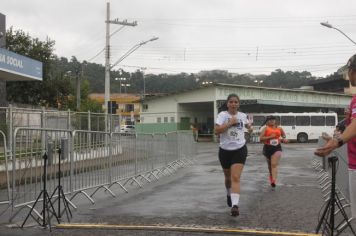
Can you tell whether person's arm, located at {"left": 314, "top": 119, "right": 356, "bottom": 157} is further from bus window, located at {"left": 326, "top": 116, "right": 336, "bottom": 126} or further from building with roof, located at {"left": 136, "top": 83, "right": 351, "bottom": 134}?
building with roof, located at {"left": 136, "top": 83, "right": 351, "bottom": 134}

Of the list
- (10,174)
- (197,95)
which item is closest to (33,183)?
(10,174)

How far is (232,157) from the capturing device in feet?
29.1

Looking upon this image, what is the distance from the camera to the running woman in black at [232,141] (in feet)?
28.7

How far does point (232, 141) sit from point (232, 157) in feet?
0.81

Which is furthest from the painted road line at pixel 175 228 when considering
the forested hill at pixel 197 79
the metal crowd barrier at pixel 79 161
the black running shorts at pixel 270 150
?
the forested hill at pixel 197 79

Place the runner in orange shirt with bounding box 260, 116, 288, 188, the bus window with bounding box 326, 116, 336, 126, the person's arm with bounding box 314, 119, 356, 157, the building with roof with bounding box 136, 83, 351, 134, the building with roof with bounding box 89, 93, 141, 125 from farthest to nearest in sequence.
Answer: the building with roof with bounding box 136, 83, 351, 134 → the building with roof with bounding box 89, 93, 141, 125 → the bus window with bounding box 326, 116, 336, 126 → the runner in orange shirt with bounding box 260, 116, 288, 188 → the person's arm with bounding box 314, 119, 356, 157

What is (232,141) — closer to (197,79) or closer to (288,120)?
(288,120)

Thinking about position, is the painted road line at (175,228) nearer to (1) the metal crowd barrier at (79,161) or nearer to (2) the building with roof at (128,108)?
(1) the metal crowd barrier at (79,161)

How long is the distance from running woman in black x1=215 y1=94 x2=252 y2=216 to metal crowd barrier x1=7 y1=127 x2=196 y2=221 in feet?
8.24

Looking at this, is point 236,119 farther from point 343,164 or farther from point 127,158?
point 127,158

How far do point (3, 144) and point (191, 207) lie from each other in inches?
132

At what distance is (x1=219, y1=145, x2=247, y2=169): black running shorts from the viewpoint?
8.82 metres

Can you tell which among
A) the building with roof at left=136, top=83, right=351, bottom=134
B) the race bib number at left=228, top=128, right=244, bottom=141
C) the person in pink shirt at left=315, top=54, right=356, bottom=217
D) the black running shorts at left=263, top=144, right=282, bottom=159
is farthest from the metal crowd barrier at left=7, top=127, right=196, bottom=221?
the building with roof at left=136, top=83, right=351, bottom=134

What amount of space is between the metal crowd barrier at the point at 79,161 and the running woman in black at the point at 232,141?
8.24 ft
